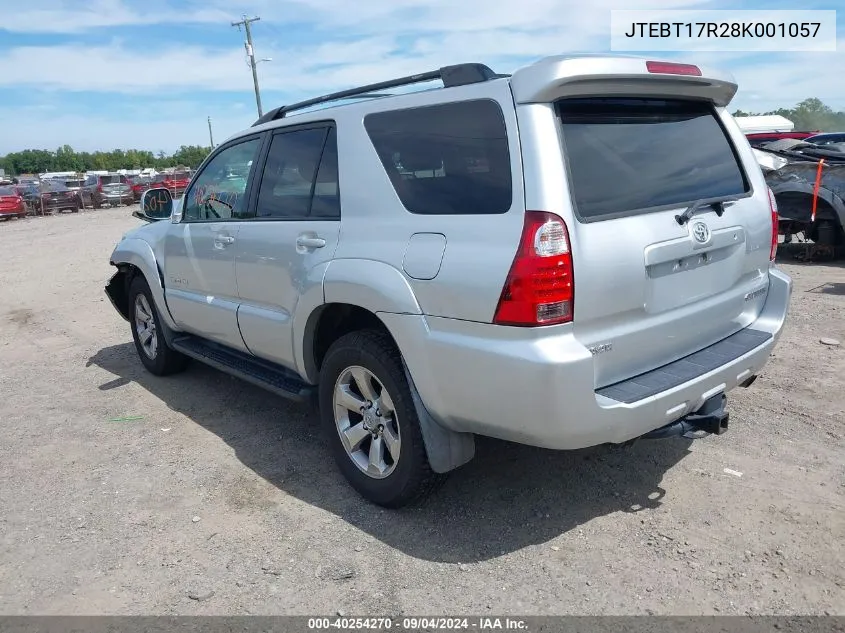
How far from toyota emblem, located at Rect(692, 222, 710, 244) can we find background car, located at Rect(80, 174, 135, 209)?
1393 inches

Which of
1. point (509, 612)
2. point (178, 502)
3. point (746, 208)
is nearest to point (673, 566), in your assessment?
point (509, 612)

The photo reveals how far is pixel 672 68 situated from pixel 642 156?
1.37ft

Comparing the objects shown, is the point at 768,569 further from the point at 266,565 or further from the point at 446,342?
the point at 266,565

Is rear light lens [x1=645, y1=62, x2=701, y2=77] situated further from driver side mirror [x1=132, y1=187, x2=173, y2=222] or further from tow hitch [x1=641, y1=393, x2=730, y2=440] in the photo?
driver side mirror [x1=132, y1=187, x2=173, y2=222]

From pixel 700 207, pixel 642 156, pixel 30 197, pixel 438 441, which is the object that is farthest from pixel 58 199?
pixel 700 207

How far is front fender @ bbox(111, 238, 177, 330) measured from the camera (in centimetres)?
538

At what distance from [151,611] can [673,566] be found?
218cm

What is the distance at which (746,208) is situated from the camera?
11.2 feet

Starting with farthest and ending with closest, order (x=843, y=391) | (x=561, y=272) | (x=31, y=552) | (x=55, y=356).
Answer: (x=55, y=356) → (x=843, y=391) → (x=31, y=552) → (x=561, y=272)

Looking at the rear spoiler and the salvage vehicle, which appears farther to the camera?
the salvage vehicle

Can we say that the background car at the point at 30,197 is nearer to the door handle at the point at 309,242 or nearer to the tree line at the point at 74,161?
the door handle at the point at 309,242

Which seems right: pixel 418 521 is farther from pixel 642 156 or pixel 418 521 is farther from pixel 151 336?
pixel 151 336

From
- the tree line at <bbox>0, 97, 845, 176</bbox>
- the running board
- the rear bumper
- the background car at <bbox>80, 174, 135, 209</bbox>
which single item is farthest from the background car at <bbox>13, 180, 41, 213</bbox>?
the tree line at <bbox>0, 97, 845, 176</bbox>

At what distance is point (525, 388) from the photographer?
2.67 metres
